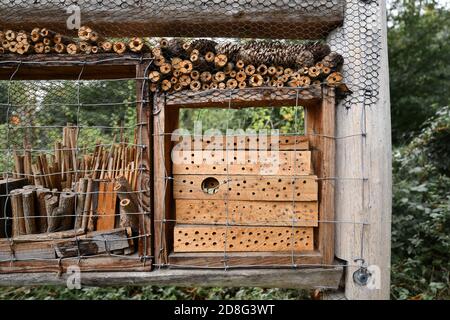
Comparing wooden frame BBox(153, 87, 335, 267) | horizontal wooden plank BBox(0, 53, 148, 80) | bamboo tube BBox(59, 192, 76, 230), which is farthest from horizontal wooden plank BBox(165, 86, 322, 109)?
bamboo tube BBox(59, 192, 76, 230)

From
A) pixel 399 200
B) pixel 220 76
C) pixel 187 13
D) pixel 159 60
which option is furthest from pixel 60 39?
pixel 399 200

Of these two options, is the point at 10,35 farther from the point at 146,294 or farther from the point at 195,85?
the point at 146,294

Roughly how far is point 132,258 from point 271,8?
179cm

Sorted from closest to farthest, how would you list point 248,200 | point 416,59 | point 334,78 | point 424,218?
point 334,78 → point 248,200 → point 424,218 → point 416,59

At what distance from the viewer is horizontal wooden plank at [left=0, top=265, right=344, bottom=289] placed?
7.27 ft

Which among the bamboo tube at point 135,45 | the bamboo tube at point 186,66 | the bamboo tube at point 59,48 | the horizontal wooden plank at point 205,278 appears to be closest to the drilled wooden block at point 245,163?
the bamboo tube at point 186,66

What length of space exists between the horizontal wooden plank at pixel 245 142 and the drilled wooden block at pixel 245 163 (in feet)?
0.13

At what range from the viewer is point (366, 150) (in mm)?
2201

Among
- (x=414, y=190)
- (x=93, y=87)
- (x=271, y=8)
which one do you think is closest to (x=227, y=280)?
(x=271, y=8)

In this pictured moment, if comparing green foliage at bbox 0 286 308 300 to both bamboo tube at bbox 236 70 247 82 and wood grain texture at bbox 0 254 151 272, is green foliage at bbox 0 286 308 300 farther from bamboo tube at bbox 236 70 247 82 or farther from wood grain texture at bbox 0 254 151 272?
bamboo tube at bbox 236 70 247 82

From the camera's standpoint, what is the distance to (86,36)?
220 cm

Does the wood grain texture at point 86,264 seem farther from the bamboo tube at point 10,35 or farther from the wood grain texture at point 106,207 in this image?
the bamboo tube at point 10,35

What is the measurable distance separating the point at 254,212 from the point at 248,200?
0.08 m

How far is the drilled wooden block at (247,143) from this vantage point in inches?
91.2
